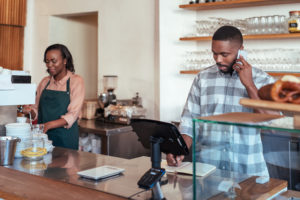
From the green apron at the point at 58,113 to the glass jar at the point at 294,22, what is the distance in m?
2.11

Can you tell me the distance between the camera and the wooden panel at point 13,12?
5.35 m

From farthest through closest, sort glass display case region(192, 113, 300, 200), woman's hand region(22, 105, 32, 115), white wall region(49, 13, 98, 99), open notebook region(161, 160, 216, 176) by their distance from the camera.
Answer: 1. white wall region(49, 13, 98, 99)
2. woman's hand region(22, 105, 32, 115)
3. open notebook region(161, 160, 216, 176)
4. glass display case region(192, 113, 300, 200)

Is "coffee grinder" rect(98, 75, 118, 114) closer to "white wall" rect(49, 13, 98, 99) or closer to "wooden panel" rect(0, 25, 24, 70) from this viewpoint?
"white wall" rect(49, 13, 98, 99)

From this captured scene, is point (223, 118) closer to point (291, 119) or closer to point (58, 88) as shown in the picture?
point (291, 119)

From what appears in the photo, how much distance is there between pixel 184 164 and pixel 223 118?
3.29ft

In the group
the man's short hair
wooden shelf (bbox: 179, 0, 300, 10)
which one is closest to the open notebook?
the man's short hair

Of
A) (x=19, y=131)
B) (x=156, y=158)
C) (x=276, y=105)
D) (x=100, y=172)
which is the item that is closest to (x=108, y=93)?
(x=19, y=131)

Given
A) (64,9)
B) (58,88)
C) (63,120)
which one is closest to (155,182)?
(63,120)

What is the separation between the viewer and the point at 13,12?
5.48 metres

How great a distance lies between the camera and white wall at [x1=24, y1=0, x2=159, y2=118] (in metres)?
4.56

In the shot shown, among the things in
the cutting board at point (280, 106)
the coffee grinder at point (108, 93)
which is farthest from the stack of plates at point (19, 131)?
the coffee grinder at point (108, 93)

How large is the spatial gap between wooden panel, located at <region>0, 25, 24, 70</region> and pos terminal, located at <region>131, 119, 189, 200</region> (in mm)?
4289

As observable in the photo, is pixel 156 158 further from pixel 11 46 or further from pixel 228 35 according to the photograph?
pixel 11 46

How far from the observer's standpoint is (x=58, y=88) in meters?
3.37
